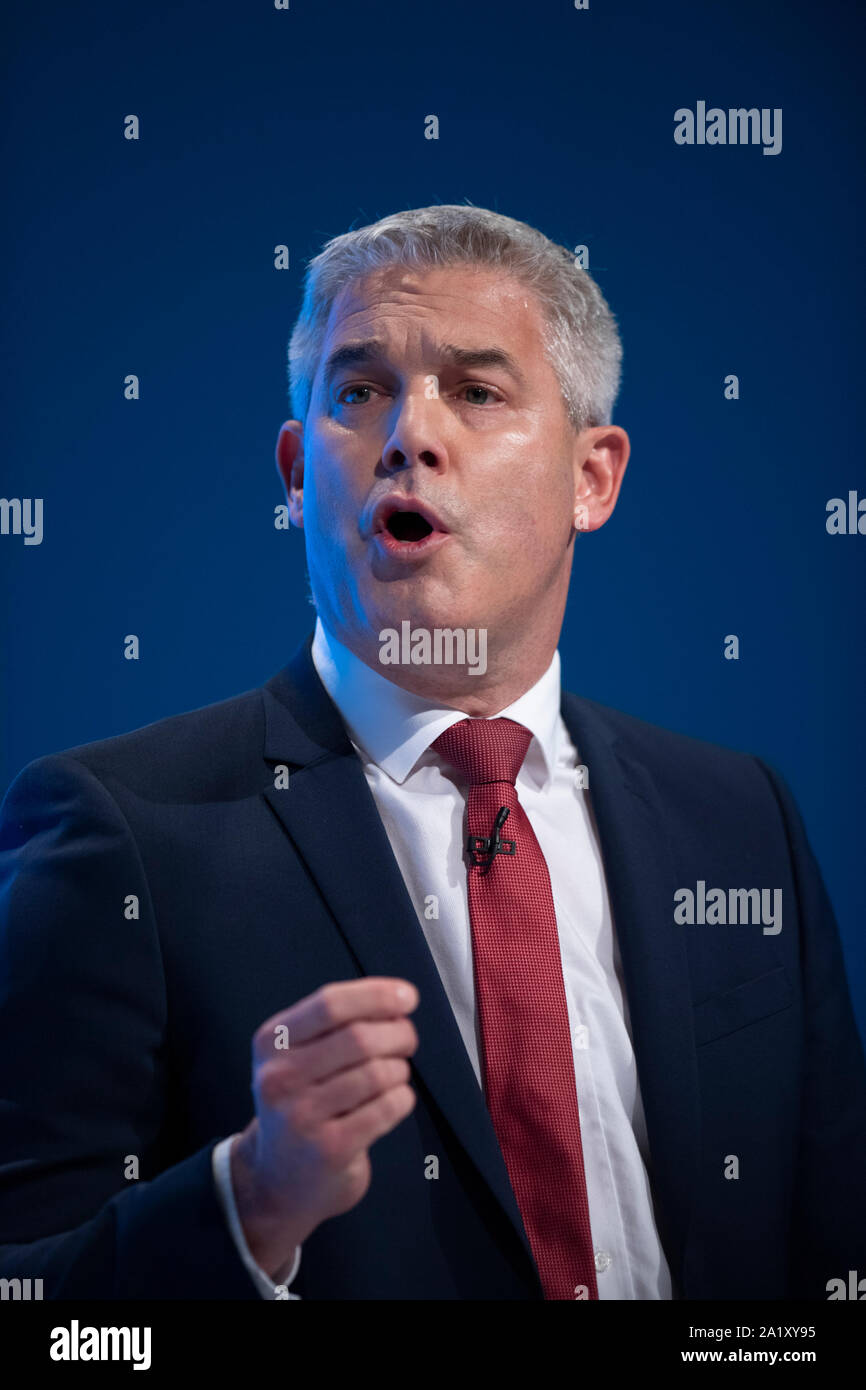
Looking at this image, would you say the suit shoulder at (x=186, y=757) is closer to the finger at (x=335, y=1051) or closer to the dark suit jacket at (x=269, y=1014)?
the dark suit jacket at (x=269, y=1014)

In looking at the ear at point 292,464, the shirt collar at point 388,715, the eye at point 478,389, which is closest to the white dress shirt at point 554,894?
the shirt collar at point 388,715

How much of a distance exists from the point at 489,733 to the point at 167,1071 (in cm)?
70

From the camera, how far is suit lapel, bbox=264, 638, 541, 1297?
5.61ft

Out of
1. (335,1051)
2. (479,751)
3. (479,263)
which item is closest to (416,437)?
(479,263)

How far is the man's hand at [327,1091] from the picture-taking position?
52.0 inches

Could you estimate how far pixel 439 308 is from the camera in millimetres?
2051

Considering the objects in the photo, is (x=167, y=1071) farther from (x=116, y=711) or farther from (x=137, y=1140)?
(x=116, y=711)

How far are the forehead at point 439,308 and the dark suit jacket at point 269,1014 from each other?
55 centimetres

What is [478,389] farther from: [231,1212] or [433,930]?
[231,1212]

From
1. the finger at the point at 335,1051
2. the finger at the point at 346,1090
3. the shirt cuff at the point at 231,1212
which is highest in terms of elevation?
the finger at the point at 335,1051

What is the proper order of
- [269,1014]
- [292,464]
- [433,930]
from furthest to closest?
[292,464], [433,930], [269,1014]

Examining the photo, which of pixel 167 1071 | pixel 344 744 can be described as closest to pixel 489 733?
pixel 344 744

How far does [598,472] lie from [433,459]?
1.58 ft

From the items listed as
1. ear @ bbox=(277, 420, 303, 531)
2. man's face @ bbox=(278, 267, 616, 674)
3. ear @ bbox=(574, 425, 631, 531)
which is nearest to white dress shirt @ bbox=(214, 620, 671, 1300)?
man's face @ bbox=(278, 267, 616, 674)
